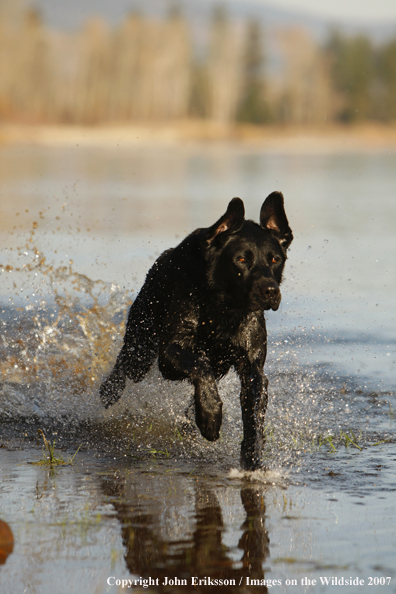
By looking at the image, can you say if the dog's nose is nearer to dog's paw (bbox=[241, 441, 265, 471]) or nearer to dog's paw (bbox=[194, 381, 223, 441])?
dog's paw (bbox=[194, 381, 223, 441])

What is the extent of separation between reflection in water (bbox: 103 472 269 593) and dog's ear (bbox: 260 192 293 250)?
1.48 m

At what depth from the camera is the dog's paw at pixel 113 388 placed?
5348 mm

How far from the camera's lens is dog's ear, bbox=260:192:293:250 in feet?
14.7

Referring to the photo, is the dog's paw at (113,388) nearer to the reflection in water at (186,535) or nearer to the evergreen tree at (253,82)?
the reflection in water at (186,535)

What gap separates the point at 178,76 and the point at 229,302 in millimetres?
85170

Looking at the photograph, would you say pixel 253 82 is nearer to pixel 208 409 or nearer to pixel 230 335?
pixel 230 335

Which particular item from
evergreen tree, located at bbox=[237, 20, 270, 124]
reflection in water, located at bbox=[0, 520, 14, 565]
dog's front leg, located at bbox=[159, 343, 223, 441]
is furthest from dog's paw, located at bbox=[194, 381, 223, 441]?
evergreen tree, located at bbox=[237, 20, 270, 124]

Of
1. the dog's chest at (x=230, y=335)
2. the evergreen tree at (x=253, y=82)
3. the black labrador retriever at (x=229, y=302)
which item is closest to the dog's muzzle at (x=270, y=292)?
the black labrador retriever at (x=229, y=302)

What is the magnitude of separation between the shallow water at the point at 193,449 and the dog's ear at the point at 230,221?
1.25 meters

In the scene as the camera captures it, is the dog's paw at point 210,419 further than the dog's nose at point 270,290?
No

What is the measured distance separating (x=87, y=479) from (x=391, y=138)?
54.6 metres

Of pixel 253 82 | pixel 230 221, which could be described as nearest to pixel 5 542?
pixel 230 221

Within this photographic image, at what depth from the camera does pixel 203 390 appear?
403cm

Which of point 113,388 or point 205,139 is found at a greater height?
point 205,139
